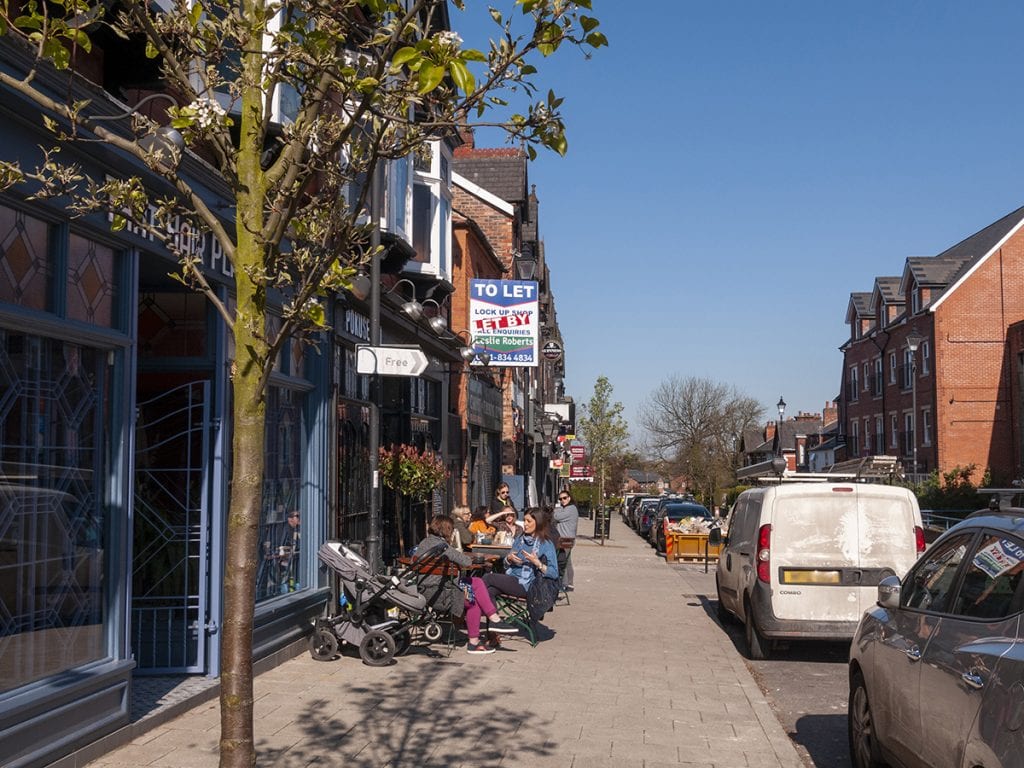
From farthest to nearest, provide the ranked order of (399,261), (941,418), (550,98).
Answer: (941,418)
(399,261)
(550,98)

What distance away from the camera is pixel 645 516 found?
43125mm

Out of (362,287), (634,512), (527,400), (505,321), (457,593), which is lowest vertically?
(634,512)

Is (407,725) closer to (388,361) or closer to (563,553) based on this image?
(388,361)

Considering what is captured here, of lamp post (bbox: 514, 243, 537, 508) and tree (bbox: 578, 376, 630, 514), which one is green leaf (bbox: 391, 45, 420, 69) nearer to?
lamp post (bbox: 514, 243, 537, 508)

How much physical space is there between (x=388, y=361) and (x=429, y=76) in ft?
25.9

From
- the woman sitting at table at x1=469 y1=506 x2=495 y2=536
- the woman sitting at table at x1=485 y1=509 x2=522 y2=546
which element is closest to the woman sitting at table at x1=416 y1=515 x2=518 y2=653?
the woman sitting at table at x1=485 y1=509 x2=522 y2=546

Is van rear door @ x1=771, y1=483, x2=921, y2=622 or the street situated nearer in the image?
the street

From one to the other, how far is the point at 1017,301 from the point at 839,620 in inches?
1574

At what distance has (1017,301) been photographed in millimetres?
46438

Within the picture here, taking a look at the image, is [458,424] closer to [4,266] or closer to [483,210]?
[483,210]

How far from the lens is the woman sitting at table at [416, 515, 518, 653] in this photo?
1091 cm

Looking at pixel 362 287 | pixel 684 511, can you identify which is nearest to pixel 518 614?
pixel 362 287

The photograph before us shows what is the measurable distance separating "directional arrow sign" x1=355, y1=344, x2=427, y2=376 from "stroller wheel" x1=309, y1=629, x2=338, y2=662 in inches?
102

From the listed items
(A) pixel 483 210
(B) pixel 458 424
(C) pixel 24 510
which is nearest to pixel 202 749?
(C) pixel 24 510
